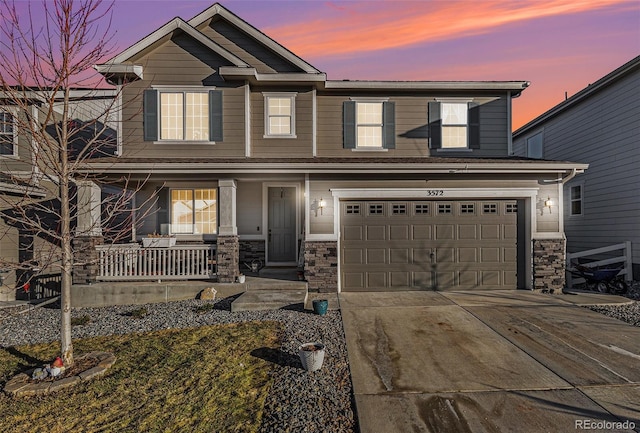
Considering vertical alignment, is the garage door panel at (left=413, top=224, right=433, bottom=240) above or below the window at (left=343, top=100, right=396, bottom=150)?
below

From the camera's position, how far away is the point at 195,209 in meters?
11.0

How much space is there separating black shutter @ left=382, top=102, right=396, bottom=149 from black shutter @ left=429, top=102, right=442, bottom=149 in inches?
51.7

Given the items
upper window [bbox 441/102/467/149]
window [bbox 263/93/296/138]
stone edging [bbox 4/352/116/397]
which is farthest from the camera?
upper window [bbox 441/102/467/149]

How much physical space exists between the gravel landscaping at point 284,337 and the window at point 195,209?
3182 millimetres

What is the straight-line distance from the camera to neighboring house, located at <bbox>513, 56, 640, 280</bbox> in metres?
10.7

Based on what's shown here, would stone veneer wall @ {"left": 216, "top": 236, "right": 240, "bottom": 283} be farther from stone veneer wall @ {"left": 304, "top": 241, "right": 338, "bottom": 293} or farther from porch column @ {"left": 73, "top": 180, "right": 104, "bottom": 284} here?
porch column @ {"left": 73, "top": 180, "right": 104, "bottom": 284}

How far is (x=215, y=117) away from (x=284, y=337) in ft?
24.8

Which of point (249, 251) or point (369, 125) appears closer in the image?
point (249, 251)

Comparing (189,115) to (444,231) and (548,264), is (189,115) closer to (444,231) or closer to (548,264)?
(444,231)

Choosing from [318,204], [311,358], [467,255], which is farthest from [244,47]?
[311,358]

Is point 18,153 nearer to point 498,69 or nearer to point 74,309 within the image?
point 74,309

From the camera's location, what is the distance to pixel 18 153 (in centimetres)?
1173

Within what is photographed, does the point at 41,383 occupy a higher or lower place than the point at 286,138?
lower

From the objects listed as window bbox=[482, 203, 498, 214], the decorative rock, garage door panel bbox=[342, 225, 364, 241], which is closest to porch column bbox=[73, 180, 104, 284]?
the decorative rock
